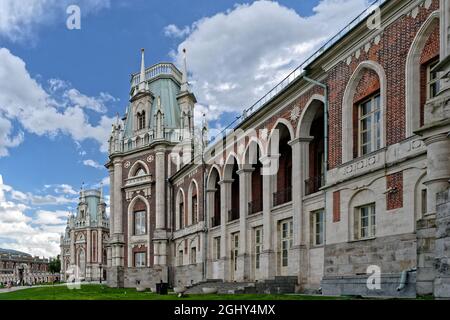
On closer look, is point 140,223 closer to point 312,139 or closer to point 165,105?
point 165,105

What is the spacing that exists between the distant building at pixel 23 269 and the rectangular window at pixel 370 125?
133 metres

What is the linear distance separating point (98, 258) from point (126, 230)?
5489 centimetres

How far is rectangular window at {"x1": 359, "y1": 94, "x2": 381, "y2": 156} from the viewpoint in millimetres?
18109

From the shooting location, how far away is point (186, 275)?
136ft

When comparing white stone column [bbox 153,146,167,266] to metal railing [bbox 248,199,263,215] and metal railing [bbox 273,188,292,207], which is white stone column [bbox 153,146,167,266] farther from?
metal railing [bbox 273,188,292,207]

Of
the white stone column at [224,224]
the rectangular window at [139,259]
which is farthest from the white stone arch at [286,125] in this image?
the rectangular window at [139,259]

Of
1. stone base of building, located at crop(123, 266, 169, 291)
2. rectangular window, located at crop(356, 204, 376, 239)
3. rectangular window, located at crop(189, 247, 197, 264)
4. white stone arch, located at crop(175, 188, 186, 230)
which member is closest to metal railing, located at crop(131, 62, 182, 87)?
white stone arch, located at crop(175, 188, 186, 230)

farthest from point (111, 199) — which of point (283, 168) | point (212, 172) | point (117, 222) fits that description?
point (283, 168)

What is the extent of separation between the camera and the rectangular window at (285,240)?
25281 millimetres

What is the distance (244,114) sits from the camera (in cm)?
3003

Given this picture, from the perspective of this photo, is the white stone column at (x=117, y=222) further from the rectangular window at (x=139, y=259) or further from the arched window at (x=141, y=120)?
the arched window at (x=141, y=120)

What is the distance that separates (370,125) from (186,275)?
2692 centimetres
